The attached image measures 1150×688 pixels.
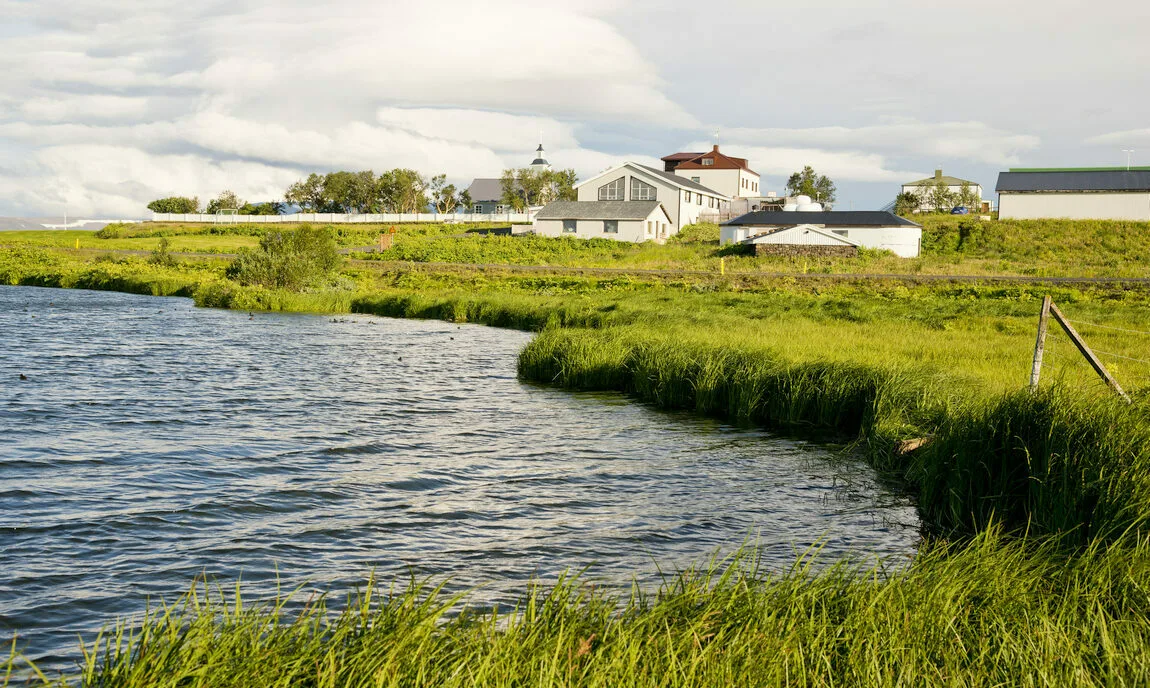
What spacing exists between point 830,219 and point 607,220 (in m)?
23.9

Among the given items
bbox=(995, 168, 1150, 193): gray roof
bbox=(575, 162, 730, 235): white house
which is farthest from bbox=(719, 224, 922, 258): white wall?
bbox=(575, 162, 730, 235): white house

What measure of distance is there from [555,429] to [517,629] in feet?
38.9

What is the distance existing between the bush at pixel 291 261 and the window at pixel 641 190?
52034mm

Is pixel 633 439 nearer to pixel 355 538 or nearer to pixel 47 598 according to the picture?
pixel 355 538

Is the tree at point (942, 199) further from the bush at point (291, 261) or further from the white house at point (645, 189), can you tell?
the bush at point (291, 261)

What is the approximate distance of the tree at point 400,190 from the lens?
139 m

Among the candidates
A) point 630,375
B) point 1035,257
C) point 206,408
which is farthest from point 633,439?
point 1035,257

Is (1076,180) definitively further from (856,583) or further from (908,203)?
(856,583)

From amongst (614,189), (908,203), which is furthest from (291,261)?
(908,203)

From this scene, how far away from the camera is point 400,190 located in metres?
140

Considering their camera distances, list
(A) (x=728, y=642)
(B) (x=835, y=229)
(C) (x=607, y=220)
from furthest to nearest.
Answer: (C) (x=607, y=220) < (B) (x=835, y=229) < (A) (x=728, y=642)

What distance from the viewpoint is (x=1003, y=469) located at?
35.8 feet

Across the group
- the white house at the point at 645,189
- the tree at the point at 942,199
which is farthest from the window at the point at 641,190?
the tree at the point at 942,199

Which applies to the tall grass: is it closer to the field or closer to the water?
the field
